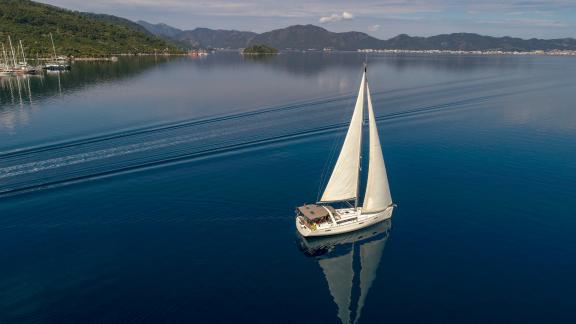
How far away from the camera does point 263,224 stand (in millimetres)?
50562

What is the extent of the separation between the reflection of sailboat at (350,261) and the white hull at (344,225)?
0.95m

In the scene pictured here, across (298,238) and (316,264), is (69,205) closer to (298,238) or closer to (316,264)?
(298,238)

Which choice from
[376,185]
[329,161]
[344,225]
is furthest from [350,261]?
[329,161]

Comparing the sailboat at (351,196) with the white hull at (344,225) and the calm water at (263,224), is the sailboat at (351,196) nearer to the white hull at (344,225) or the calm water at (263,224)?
the white hull at (344,225)

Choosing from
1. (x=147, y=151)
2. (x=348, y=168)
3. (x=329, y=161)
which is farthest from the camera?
(x=147, y=151)

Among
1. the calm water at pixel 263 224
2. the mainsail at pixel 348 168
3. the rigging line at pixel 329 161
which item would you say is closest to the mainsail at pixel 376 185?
the mainsail at pixel 348 168

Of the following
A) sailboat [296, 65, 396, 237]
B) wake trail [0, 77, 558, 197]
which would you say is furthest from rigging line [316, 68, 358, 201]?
sailboat [296, 65, 396, 237]

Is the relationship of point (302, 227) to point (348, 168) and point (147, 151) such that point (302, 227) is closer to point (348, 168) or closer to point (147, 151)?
point (348, 168)

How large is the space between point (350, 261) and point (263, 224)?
13.0m

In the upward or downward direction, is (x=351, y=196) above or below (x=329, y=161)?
above

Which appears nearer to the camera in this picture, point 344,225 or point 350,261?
point 350,261

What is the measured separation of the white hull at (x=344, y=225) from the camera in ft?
154

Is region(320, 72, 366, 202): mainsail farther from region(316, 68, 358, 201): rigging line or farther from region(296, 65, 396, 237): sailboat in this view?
region(316, 68, 358, 201): rigging line

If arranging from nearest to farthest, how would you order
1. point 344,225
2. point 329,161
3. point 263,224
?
point 344,225 → point 263,224 → point 329,161
